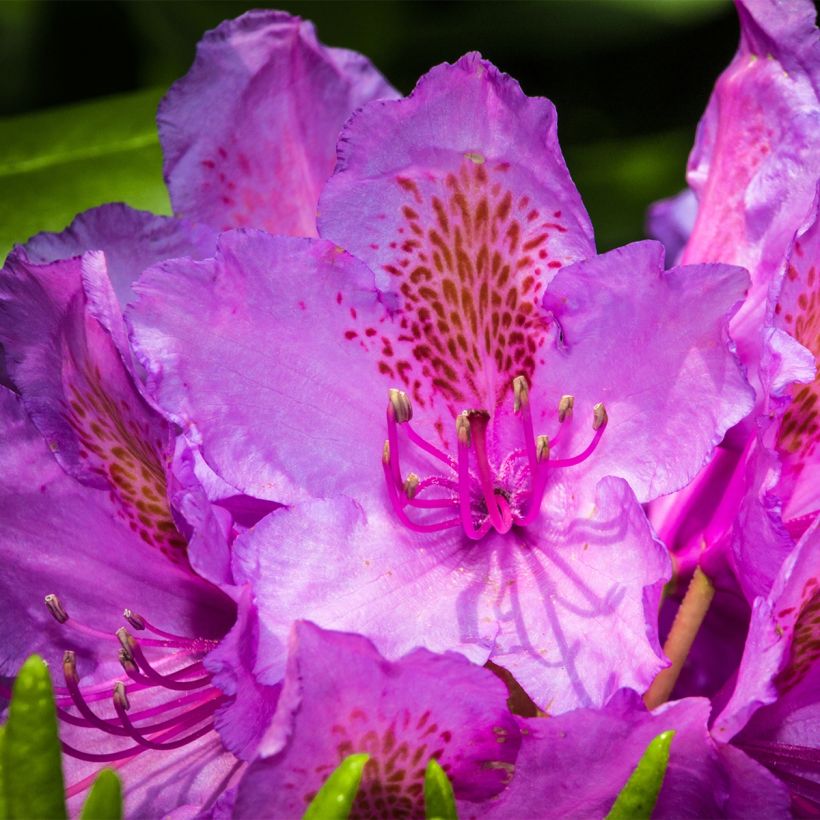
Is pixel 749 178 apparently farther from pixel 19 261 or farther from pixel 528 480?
pixel 19 261

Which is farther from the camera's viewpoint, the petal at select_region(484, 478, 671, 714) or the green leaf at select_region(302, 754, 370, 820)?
the petal at select_region(484, 478, 671, 714)

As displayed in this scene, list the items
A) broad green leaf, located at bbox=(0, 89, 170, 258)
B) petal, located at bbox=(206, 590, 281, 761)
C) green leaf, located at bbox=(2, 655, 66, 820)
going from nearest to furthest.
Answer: green leaf, located at bbox=(2, 655, 66, 820) → petal, located at bbox=(206, 590, 281, 761) → broad green leaf, located at bbox=(0, 89, 170, 258)

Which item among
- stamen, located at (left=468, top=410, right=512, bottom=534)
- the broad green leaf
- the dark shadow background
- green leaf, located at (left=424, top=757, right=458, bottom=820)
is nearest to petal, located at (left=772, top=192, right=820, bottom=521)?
stamen, located at (left=468, top=410, right=512, bottom=534)

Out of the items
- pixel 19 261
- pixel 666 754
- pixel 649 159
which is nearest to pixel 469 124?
pixel 19 261

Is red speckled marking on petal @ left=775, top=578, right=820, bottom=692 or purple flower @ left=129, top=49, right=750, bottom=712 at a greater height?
purple flower @ left=129, top=49, right=750, bottom=712

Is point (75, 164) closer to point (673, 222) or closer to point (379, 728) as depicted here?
point (673, 222)

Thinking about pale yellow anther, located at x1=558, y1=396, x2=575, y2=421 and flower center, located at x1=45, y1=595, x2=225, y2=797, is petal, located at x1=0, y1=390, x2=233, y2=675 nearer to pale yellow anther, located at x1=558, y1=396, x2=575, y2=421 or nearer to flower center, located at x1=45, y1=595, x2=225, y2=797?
flower center, located at x1=45, y1=595, x2=225, y2=797

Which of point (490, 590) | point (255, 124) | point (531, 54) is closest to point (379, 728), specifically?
point (490, 590)

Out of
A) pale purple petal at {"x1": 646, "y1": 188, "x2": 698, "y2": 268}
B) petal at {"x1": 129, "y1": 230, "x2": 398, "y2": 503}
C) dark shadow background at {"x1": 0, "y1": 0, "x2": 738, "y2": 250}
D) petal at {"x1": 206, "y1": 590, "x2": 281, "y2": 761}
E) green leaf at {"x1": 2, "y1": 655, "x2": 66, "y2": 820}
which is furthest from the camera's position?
dark shadow background at {"x1": 0, "y1": 0, "x2": 738, "y2": 250}
